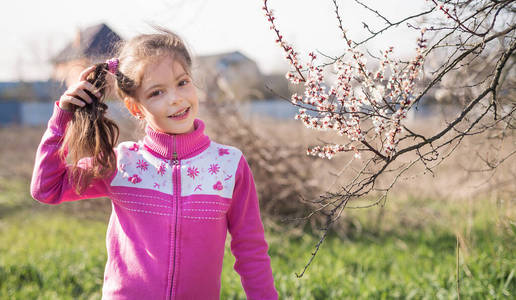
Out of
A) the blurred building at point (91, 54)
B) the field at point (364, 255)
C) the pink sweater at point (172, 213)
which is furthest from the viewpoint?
the field at point (364, 255)

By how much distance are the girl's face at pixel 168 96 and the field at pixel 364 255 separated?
57.5 inches

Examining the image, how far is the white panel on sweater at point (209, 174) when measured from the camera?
195cm

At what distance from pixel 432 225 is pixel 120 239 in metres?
4.58

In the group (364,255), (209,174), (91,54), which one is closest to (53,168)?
(209,174)

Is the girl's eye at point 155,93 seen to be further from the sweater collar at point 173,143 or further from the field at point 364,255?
the field at point 364,255

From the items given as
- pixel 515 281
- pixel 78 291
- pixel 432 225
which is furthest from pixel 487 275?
pixel 78 291

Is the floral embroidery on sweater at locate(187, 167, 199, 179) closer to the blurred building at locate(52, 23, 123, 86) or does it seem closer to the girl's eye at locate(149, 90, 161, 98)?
the girl's eye at locate(149, 90, 161, 98)

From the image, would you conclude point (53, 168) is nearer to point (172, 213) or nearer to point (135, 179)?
point (135, 179)

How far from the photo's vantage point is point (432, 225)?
18.1 ft

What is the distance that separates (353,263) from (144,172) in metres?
2.93

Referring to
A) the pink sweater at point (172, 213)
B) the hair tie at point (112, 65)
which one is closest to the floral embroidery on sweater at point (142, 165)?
the pink sweater at point (172, 213)

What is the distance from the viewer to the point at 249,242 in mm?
1958

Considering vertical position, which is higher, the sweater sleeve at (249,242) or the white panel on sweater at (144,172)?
the white panel on sweater at (144,172)

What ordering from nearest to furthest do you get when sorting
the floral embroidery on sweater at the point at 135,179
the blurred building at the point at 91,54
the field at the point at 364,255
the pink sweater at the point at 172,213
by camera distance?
the pink sweater at the point at 172,213, the floral embroidery on sweater at the point at 135,179, the blurred building at the point at 91,54, the field at the point at 364,255
